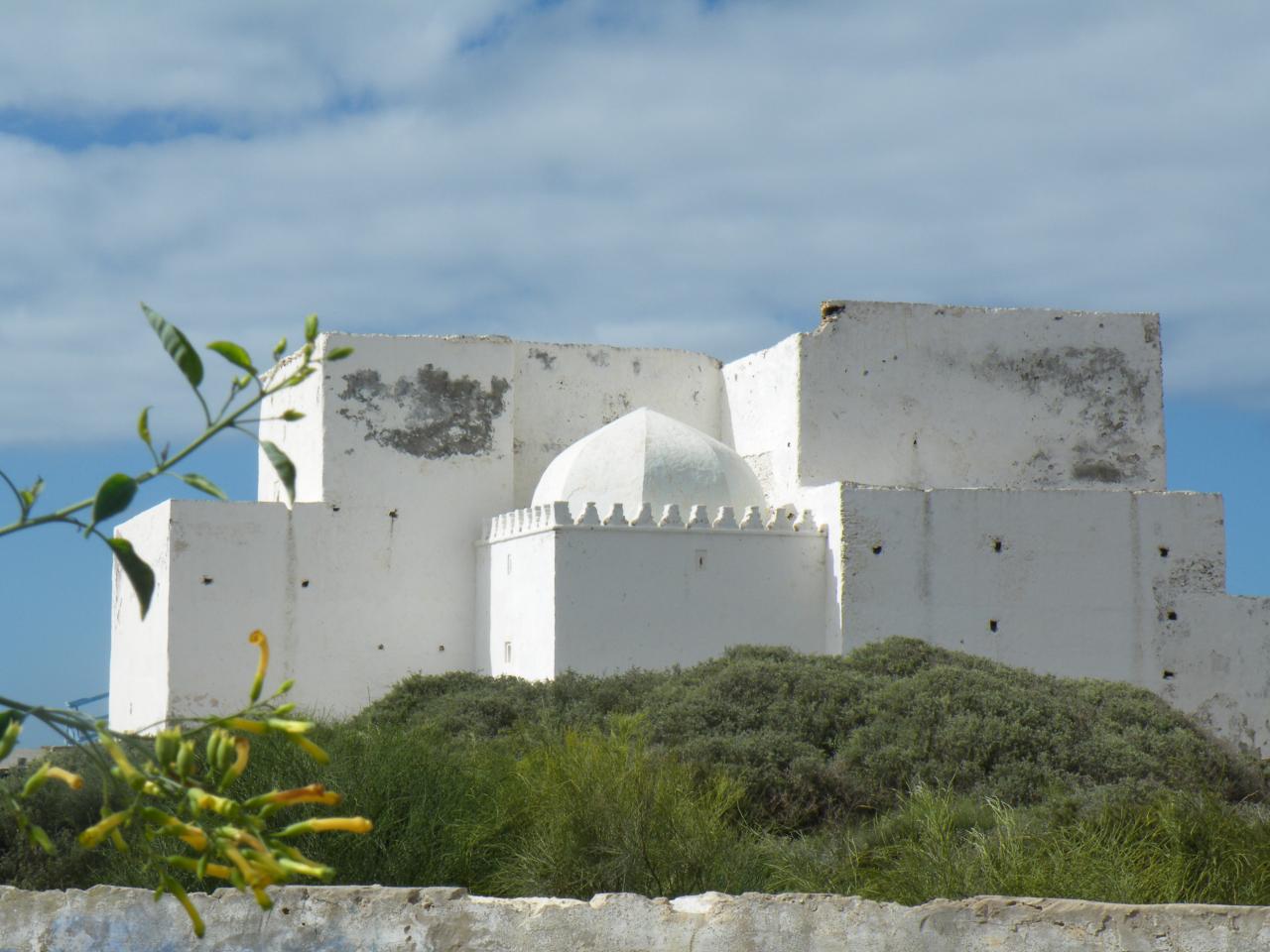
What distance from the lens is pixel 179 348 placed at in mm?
2250

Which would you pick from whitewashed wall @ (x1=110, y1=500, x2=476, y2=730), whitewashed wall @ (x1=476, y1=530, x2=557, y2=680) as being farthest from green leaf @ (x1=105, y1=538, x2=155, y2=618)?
whitewashed wall @ (x1=110, y1=500, x2=476, y2=730)

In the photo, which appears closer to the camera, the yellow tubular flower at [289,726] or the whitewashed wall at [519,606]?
the yellow tubular flower at [289,726]

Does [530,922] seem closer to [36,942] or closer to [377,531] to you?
[36,942]

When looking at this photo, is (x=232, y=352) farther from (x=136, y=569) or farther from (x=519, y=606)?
(x=519, y=606)

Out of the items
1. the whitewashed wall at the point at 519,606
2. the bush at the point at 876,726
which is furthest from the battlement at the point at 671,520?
the bush at the point at 876,726

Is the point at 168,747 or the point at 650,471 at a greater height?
the point at 650,471

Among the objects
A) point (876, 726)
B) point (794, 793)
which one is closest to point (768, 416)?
point (876, 726)

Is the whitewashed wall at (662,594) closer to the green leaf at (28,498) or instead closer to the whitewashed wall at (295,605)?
the whitewashed wall at (295,605)

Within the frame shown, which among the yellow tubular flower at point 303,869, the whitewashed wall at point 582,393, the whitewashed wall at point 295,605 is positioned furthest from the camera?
the whitewashed wall at point 582,393

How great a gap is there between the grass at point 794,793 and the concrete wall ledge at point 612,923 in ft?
4.82

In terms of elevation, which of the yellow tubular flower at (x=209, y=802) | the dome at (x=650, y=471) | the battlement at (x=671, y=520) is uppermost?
the dome at (x=650, y=471)

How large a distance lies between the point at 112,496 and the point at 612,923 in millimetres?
3391

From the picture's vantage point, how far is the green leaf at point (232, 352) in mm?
2279

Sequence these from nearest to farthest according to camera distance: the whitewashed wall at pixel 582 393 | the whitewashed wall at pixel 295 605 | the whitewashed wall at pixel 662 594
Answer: the whitewashed wall at pixel 662 594 < the whitewashed wall at pixel 295 605 < the whitewashed wall at pixel 582 393
